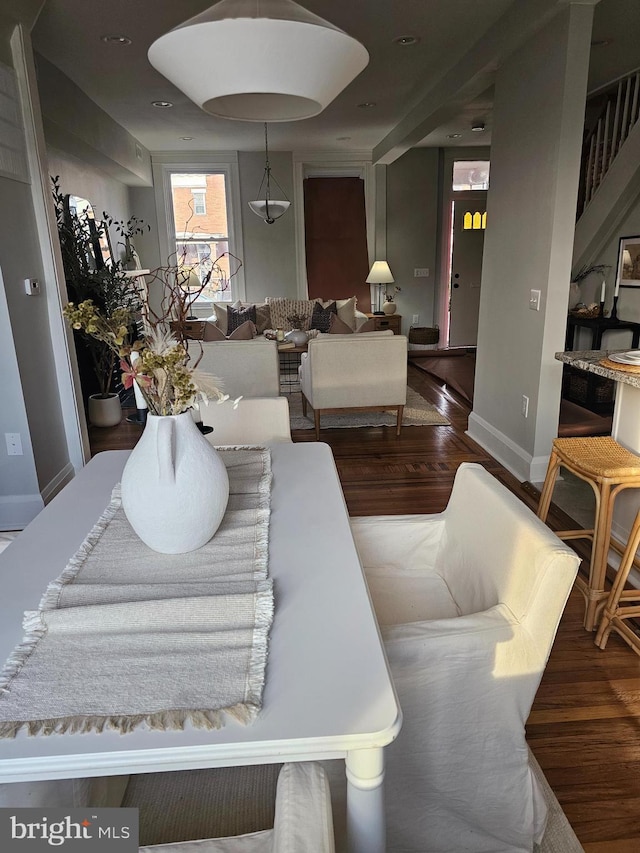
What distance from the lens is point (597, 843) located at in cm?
144

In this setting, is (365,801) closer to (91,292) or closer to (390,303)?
(91,292)

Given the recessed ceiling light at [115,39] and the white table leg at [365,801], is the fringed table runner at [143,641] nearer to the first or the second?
the white table leg at [365,801]

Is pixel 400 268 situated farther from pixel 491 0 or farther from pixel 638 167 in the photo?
pixel 491 0

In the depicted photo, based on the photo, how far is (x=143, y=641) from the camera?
1030mm

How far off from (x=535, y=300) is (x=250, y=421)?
6.47 feet

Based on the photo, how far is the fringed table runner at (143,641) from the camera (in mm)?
882

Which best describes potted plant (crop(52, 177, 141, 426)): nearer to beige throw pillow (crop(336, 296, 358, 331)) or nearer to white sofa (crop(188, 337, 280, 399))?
white sofa (crop(188, 337, 280, 399))

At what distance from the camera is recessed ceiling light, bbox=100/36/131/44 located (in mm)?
3814

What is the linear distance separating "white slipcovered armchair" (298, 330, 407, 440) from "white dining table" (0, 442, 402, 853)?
3091 millimetres

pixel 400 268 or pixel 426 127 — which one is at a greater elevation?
pixel 426 127

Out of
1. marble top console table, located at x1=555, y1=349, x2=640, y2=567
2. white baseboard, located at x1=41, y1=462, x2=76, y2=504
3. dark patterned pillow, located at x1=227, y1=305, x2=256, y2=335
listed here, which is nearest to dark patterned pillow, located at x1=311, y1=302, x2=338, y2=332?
dark patterned pillow, located at x1=227, y1=305, x2=256, y2=335

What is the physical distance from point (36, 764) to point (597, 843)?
1.34 metres

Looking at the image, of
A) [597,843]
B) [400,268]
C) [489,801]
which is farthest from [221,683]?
[400,268]

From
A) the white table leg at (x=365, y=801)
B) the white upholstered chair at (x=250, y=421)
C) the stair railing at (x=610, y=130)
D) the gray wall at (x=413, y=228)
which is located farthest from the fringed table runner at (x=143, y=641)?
the gray wall at (x=413, y=228)
